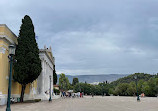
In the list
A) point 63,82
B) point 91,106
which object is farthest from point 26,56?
point 63,82

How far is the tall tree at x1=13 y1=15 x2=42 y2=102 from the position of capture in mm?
25130

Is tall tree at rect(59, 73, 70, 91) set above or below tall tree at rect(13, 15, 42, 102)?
below

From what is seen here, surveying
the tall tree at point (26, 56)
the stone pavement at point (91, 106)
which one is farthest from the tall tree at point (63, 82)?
the stone pavement at point (91, 106)

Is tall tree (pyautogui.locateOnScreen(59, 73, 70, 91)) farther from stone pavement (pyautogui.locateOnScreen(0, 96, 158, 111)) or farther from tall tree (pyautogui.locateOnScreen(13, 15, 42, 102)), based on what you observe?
stone pavement (pyautogui.locateOnScreen(0, 96, 158, 111))

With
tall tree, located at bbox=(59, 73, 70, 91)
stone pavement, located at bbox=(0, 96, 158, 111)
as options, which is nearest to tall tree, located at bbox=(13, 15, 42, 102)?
stone pavement, located at bbox=(0, 96, 158, 111)

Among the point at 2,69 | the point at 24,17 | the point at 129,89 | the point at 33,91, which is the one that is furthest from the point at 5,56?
the point at 129,89

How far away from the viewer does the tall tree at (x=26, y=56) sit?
82.4 feet

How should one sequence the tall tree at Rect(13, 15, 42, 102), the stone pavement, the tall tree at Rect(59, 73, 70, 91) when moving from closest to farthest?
1. the stone pavement
2. the tall tree at Rect(13, 15, 42, 102)
3. the tall tree at Rect(59, 73, 70, 91)

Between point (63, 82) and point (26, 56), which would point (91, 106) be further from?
point (63, 82)

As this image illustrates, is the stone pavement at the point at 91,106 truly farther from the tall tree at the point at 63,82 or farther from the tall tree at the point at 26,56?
the tall tree at the point at 63,82

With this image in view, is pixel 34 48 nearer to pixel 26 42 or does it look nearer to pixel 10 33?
pixel 26 42

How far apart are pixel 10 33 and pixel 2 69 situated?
5857 mm

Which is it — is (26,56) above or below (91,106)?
above

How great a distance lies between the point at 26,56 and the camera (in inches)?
1021
